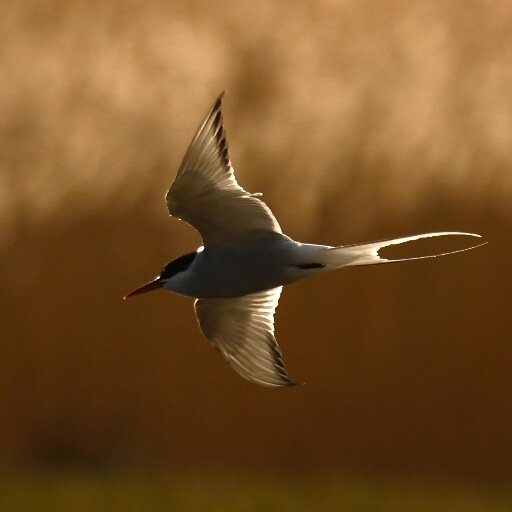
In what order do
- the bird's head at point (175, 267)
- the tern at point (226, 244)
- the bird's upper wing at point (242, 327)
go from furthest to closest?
1. the bird's upper wing at point (242, 327)
2. the bird's head at point (175, 267)
3. the tern at point (226, 244)

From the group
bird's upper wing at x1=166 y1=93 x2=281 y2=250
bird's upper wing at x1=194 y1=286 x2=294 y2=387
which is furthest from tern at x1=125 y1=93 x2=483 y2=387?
bird's upper wing at x1=194 y1=286 x2=294 y2=387

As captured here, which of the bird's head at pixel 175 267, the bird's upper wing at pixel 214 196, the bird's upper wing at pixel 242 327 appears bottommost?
the bird's upper wing at pixel 242 327

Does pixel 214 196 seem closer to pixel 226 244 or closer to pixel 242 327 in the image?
pixel 226 244

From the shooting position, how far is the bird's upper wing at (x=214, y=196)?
11.2ft

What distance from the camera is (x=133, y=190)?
7730mm

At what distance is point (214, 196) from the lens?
3.46 m

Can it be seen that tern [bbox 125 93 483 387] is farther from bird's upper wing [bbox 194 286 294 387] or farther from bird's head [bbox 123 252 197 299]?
bird's upper wing [bbox 194 286 294 387]

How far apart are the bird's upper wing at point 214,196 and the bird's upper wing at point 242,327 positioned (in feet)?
1.24

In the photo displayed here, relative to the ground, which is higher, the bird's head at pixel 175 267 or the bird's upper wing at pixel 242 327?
the bird's head at pixel 175 267

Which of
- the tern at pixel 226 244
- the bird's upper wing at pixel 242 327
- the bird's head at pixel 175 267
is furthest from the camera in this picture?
the bird's upper wing at pixel 242 327

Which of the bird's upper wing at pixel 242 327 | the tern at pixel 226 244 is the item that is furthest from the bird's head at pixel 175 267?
the bird's upper wing at pixel 242 327

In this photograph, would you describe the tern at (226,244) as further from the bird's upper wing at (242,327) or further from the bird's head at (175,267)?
the bird's upper wing at (242,327)

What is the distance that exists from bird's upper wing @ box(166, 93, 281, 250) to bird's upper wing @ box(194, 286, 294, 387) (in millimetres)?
379

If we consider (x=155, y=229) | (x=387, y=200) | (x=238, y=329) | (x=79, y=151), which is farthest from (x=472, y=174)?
(x=238, y=329)
